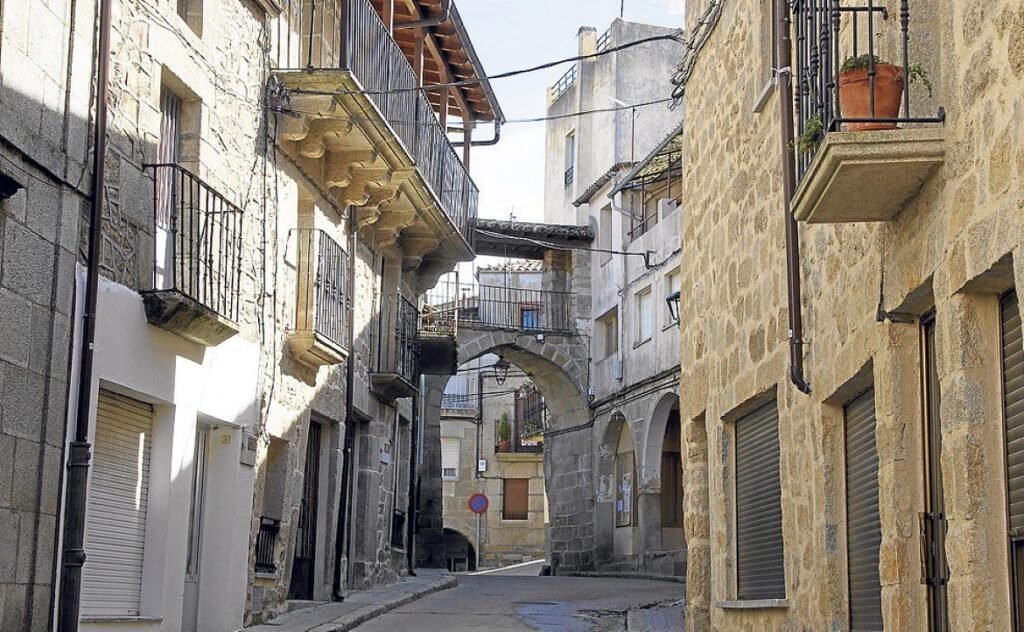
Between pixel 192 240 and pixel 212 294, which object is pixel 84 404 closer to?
pixel 212 294

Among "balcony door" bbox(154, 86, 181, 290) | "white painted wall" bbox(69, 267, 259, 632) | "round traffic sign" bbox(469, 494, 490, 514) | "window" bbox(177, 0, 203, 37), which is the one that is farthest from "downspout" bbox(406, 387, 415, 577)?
"round traffic sign" bbox(469, 494, 490, 514)

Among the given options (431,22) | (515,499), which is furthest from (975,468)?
(515,499)

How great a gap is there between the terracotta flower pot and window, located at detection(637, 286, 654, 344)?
21424 millimetres

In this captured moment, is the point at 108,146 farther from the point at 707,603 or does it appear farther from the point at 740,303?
the point at 707,603

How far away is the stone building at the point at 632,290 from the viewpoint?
88.9ft

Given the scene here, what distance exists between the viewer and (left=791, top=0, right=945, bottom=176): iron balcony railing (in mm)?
6113

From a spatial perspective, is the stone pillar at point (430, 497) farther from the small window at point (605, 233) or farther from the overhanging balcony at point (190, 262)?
the overhanging balcony at point (190, 262)

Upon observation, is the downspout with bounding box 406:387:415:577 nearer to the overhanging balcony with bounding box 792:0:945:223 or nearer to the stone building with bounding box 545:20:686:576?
the stone building with bounding box 545:20:686:576

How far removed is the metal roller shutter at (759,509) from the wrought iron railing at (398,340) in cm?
860

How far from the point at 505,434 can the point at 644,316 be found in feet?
64.0

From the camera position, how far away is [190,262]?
11406 millimetres

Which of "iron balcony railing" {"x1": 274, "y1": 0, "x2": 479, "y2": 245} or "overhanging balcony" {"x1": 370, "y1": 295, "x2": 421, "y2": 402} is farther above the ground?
"iron balcony railing" {"x1": 274, "y1": 0, "x2": 479, "y2": 245}

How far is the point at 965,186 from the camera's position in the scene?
→ 223 inches

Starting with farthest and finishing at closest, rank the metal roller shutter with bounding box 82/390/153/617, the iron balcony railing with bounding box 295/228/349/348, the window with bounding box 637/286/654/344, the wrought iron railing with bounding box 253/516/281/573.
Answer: the window with bounding box 637/286/654/344 < the iron balcony railing with bounding box 295/228/349/348 < the wrought iron railing with bounding box 253/516/281/573 < the metal roller shutter with bounding box 82/390/153/617
